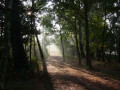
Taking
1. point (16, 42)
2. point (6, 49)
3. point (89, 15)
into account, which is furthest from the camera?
point (89, 15)

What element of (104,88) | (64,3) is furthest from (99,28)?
(104,88)

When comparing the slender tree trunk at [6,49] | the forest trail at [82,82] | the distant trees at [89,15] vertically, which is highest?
the distant trees at [89,15]

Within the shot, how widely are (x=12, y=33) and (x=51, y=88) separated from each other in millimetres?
7266

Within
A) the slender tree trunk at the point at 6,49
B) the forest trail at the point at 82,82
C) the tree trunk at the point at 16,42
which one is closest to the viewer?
the slender tree trunk at the point at 6,49

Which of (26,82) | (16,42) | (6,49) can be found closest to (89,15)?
(16,42)

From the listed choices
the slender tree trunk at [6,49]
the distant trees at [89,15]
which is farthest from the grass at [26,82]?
the distant trees at [89,15]

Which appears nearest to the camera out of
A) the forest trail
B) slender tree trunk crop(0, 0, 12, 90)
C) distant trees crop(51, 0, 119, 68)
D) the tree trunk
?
slender tree trunk crop(0, 0, 12, 90)

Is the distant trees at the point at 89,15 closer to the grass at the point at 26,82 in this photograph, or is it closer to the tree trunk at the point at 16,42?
the tree trunk at the point at 16,42

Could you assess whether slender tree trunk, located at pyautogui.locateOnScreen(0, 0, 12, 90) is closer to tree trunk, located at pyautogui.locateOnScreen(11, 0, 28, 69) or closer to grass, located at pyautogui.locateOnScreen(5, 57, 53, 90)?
grass, located at pyautogui.locateOnScreen(5, 57, 53, 90)

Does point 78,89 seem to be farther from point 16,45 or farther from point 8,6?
point 16,45

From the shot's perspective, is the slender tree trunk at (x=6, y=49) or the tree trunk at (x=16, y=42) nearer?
the slender tree trunk at (x=6, y=49)

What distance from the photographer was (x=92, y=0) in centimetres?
1191

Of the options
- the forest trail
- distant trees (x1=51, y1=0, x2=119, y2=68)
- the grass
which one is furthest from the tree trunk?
distant trees (x1=51, y1=0, x2=119, y2=68)

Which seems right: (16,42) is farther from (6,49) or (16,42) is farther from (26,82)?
(6,49)
